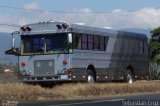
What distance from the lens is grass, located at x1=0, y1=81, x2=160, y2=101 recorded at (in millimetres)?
23469

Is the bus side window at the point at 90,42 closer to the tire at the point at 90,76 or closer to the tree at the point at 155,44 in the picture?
the tire at the point at 90,76

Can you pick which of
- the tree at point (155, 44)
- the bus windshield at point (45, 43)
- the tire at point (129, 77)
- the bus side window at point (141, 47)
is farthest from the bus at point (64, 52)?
the tree at point (155, 44)

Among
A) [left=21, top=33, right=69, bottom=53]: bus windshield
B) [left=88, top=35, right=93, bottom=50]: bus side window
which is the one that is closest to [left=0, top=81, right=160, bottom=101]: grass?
[left=21, top=33, right=69, bottom=53]: bus windshield

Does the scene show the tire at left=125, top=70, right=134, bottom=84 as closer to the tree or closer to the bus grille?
the bus grille

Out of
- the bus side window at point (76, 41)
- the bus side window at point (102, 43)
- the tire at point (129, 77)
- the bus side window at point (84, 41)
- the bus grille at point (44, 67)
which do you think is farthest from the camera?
the tire at point (129, 77)

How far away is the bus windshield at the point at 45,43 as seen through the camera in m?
29.0

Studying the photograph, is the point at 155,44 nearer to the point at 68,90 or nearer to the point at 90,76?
the point at 90,76

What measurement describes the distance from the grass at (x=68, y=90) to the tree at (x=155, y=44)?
1274 inches

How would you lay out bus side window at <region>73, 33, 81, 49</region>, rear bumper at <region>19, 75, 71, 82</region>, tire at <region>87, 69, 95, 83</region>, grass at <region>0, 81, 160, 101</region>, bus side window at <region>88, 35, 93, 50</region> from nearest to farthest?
grass at <region>0, 81, 160, 101</region>
rear bumper at <region>19, 75, 71, 82</region>
bus side window at <region>73, 33, 81, 49</region>
tire at <region>87, 69, 95, 83</region>
bus side window at <region>88, 35, 93, 50</region>

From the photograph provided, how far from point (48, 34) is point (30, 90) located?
5889 millimetres

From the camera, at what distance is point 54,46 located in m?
29.4

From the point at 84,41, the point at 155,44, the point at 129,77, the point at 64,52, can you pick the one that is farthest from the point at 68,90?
the point at 155,44

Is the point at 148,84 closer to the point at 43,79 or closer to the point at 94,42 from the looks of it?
the point at 94,42

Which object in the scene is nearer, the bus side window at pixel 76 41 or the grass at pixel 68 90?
the grass at pixel 68 90
